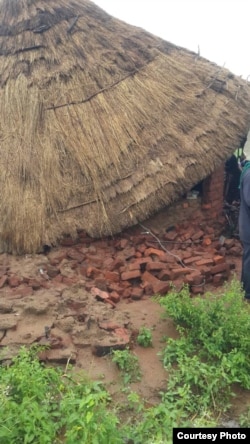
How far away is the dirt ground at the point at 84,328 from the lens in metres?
3.74

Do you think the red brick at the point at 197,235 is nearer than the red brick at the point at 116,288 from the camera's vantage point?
No

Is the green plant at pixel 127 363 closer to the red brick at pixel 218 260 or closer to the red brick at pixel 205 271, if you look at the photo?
the red brick at pixel 205 271

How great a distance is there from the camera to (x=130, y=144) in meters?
5.91

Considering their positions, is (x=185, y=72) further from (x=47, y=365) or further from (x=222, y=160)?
(x=47, y=365)

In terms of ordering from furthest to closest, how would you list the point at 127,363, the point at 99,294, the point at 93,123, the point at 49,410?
the point at 93,123
the point at 99,294
the point at 127,363
the point at 49,410

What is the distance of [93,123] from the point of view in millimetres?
5898

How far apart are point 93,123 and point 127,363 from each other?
126 inches

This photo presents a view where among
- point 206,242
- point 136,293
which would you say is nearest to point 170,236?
point 206,242

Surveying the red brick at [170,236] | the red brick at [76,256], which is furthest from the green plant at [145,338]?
the red brick at [170,236]

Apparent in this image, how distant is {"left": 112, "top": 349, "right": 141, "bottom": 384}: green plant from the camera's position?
3730mm

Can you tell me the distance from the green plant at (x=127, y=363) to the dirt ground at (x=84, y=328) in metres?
0.05

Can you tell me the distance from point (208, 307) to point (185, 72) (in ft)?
13.2

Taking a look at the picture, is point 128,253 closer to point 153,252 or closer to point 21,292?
point 153,252

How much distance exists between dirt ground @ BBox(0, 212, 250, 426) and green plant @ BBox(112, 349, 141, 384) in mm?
50
